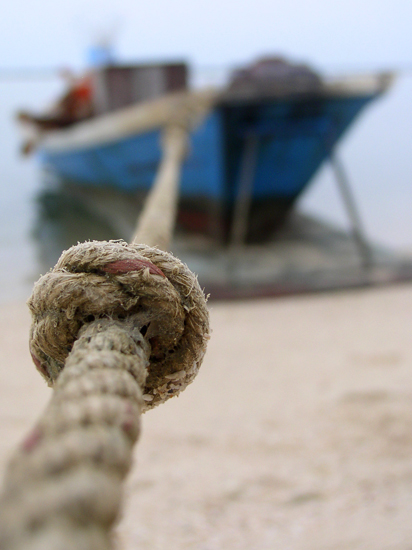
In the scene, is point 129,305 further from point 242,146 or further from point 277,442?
point 242,146

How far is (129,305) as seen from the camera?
0.67m

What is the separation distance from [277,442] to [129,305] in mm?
1600

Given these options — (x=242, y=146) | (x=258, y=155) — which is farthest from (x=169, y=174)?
(x=258, y=155)

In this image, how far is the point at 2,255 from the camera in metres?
6.25

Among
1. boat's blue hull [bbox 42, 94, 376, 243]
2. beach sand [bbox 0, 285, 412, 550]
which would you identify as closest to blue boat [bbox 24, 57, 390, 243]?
boat's blue hull [bbox 42, 94, 376, 243]

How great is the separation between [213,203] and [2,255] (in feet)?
8.65

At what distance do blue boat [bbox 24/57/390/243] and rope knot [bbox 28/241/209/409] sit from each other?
3.72 metres

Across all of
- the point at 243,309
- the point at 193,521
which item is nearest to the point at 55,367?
the point at 193,521

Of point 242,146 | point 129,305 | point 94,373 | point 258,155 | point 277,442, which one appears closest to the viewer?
point 94,373

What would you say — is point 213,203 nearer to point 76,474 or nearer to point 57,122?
point 57,122

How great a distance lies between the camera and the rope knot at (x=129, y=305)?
0.67 m

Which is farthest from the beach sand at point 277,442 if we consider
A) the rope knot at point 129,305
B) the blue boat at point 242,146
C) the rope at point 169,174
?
the blue boat at point 242,146

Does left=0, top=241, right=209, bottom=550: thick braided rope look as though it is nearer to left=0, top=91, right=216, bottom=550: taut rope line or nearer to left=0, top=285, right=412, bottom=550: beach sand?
left=0, top=91, right=216, bottom=550: taut rope line

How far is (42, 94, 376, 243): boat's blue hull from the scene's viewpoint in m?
4.61
